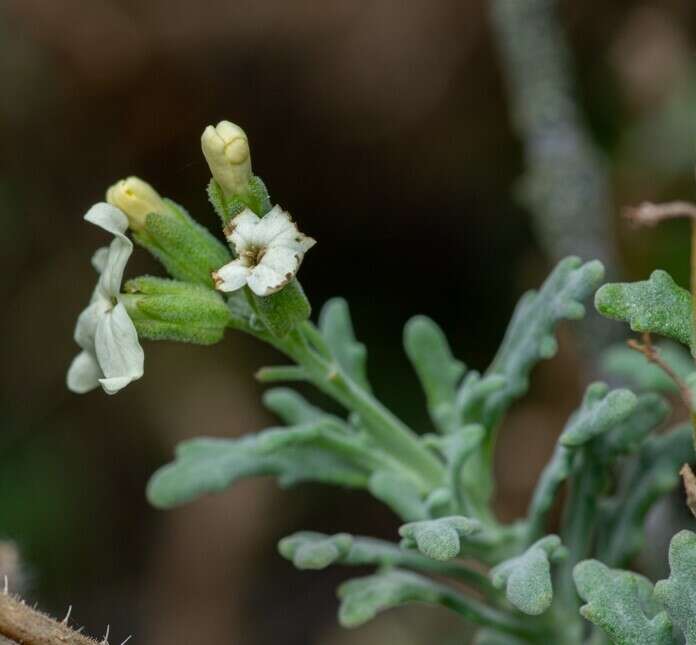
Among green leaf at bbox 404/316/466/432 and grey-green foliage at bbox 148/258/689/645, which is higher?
green leaf at bbox 404/316/466/432

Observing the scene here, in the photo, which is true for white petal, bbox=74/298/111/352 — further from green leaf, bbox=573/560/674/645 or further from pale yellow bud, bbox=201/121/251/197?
green leaf, bbox=573/560/674/645

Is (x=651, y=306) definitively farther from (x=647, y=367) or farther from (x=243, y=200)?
(x=647, y=367)

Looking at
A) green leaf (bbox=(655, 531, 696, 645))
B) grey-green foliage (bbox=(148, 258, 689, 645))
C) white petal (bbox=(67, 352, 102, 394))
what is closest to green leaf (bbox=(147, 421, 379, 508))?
grey-green foliage (bbox=(148, 258, 689, 645))

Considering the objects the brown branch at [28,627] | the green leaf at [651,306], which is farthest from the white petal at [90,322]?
the green leaf at [651,306]

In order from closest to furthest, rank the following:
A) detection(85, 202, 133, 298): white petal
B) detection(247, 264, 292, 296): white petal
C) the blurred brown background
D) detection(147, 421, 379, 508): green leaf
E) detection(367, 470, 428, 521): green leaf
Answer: detection(247, 264, 292, 296): white petal < detection(85, 202, 133, 298): white petal < detection(367, 470, 428, 521): green leaf < detection(147, 421, 379, 508): green leaf < the blurred brown background

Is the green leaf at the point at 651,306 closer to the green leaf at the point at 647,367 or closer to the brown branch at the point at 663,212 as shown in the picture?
the brown branch at the point at 663,212

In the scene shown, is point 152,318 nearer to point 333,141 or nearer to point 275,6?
point 333,141
